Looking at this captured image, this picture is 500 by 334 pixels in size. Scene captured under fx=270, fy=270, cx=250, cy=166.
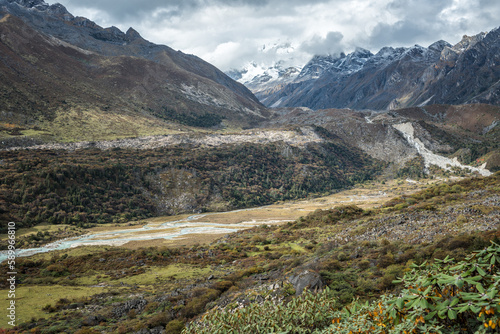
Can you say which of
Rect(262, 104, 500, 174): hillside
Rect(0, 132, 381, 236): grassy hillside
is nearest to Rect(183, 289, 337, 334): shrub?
Rect(0, 132, 381, 236): grassy hillside

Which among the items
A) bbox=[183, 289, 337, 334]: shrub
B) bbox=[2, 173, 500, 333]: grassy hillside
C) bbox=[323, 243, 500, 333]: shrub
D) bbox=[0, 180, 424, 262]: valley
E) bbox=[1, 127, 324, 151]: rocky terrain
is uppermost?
bbox=[1, 127, 324, 151]: rocky terrain

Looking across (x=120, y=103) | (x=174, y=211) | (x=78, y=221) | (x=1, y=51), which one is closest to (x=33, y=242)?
(x=78, y=221)

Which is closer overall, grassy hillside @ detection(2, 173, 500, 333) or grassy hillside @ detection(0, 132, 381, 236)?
grassy hillside @ detection(2, 173, 500, 333)

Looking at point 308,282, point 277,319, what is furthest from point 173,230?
point 277,319

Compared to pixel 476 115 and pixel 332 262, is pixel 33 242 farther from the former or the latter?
pixel 476 115

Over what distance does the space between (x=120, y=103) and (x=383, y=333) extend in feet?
672

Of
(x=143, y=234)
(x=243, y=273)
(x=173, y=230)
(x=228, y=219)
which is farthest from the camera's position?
(x=228, y=219)

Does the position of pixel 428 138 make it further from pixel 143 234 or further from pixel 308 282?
pixel 308 282

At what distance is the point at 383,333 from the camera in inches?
227

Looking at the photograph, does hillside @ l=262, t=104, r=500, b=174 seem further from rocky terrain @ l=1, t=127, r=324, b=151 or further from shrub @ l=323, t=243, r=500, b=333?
shrub @ l=323, t=243, r=500, b=333

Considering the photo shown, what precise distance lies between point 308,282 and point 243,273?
11.6 m

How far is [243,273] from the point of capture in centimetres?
2658

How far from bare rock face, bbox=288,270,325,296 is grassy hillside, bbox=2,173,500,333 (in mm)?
469

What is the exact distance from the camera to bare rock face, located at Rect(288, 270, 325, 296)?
15.9 meters
